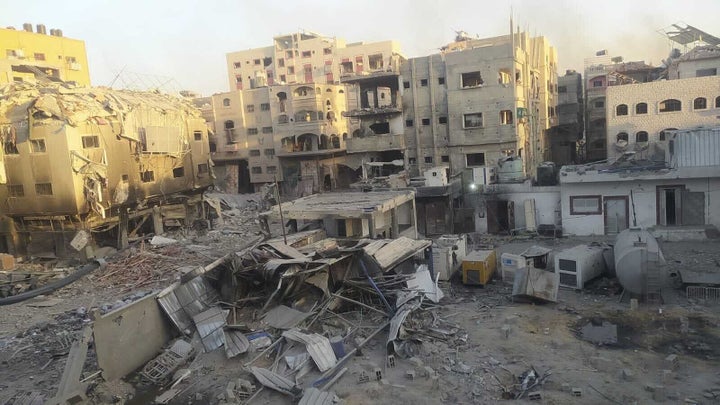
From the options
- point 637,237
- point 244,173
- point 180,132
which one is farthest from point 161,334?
point 244,173

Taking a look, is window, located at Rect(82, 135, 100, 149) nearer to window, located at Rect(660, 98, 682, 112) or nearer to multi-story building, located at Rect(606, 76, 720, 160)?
multi-story building, located at Rect(606, 76, 720, 160)

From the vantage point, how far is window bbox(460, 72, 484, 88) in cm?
4003

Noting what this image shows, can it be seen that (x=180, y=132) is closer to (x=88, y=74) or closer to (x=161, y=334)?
(x=161, y=334)

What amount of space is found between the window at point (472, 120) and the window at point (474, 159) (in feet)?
7.61

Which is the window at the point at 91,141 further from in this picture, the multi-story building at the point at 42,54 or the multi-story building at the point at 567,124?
the multi-story building at the point at 567,124

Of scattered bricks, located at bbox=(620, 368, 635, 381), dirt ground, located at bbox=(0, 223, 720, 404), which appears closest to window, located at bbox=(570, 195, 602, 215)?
dirt ground, located at bbox=(0, 223, 720, 404)

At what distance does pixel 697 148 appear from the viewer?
2572 cm

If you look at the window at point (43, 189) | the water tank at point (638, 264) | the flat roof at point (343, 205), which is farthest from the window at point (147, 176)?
the water tank at point (638, 264)

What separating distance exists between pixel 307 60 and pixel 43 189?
173 ft

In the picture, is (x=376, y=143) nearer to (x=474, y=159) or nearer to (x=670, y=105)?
(x=474, y=159)

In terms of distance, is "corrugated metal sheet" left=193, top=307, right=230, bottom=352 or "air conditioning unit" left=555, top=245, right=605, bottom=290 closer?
"corrugated metal sheet" left=193, top=307, right=230, bottom=352

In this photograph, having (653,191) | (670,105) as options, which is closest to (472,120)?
(670,105)

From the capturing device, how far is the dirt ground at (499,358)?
39.2 feet

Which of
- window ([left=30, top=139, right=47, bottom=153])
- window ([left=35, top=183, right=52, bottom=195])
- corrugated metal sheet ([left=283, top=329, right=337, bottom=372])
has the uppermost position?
window ([left=30, top=139, right=47, bottom=153])
